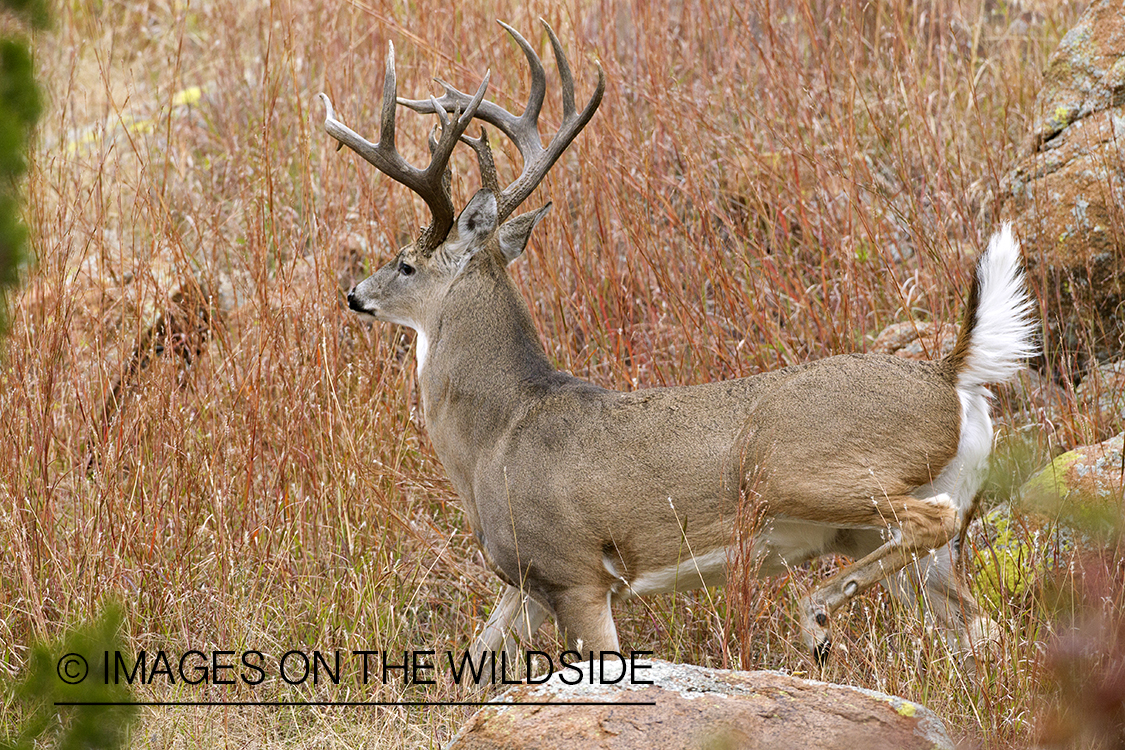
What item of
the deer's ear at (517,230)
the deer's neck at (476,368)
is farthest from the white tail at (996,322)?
the deer's ear at (517,230)

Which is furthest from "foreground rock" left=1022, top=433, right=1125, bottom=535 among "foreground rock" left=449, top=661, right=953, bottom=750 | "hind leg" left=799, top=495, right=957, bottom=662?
"foreground rock" left=449, top=661, right=953, bottom=750

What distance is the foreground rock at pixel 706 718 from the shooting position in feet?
8.49

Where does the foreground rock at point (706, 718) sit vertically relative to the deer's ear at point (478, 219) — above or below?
below

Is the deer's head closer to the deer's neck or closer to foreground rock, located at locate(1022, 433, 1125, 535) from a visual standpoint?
the deer's neck

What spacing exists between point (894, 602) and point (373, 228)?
11.7 feet

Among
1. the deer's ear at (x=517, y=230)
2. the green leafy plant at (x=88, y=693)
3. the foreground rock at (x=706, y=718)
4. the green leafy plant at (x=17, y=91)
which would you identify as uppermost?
the green leafy plant at (x=17, y=91)

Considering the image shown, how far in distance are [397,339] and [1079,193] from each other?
321 cm

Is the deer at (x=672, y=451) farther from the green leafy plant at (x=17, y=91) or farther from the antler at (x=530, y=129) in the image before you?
the green leafy plant at (x=17, y=91)

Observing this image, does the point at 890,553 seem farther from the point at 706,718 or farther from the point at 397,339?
the point at 397,339

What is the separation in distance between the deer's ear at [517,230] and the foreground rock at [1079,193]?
7.16ft

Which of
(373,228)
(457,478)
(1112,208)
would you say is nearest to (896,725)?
(457,478)

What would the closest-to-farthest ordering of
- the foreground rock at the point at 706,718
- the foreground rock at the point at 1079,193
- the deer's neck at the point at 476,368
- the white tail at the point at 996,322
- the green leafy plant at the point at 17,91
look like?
the green leafy plant at the point at 17,91 < the foreground rock at the point at 706,718 < the white tail at the point at 996,322 < the deer's neck at the point at 476,368 < the foreground rock at the point at 1079,193

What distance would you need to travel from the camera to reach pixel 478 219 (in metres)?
4.42

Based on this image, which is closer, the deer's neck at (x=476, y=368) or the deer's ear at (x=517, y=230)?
the deer's neck at (x=476, y=368)
